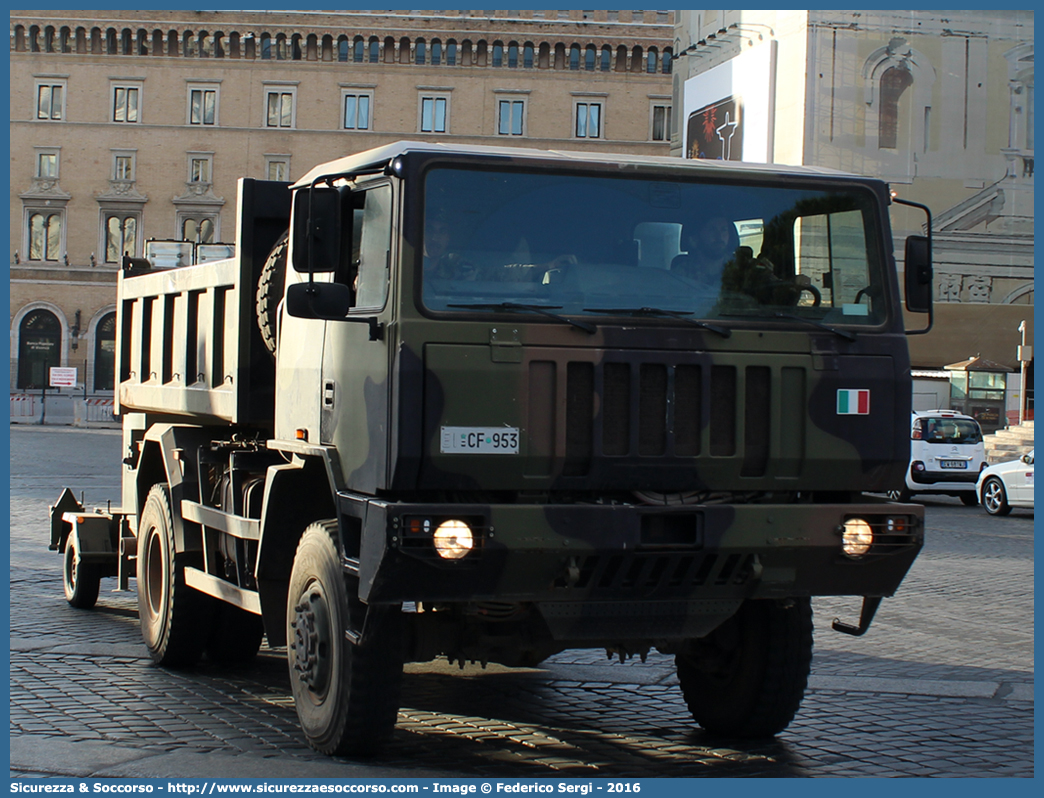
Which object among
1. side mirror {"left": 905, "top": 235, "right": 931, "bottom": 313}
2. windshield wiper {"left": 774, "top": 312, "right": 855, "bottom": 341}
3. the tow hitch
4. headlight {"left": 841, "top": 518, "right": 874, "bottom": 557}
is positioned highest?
side mirror {"left": 905, "top": 235, "right": 931, "bottom": 313}

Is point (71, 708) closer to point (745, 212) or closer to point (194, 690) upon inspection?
point (194, 690)

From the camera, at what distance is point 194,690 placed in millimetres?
7504

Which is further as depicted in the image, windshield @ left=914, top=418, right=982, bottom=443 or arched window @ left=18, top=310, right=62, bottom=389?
Answer: arched window @ left=18, top=310, right=62, bottom=389

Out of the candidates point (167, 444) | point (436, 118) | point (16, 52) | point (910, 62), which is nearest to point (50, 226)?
point (16, 52)

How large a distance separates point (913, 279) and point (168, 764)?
148 inches

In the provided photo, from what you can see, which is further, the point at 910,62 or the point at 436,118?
the point at 436,118

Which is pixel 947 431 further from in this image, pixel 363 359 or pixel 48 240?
pixel 48 240

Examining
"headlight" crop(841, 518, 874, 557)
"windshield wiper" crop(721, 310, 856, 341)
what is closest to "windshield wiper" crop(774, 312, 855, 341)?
"windshield wiper" crop(721, 310, 856, 341)

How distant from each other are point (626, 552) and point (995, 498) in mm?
18243

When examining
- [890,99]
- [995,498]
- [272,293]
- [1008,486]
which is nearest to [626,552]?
[272,293]

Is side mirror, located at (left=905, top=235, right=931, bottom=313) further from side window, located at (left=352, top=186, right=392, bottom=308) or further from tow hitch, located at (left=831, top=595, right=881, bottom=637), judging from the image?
side window, located at (left=352, top=186, right=392, bottom=308)

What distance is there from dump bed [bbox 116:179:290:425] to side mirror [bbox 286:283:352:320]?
1.65 metres

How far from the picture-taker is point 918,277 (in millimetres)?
6281

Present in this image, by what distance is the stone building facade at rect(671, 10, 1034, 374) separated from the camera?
4972 centimetres
